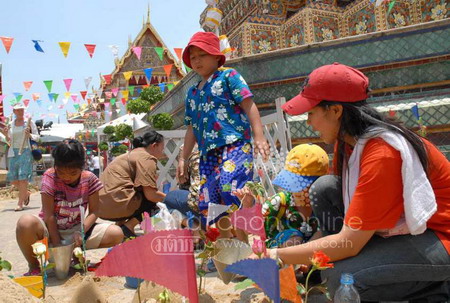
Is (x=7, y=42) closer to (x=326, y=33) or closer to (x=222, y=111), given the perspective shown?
(x=326, y=33)

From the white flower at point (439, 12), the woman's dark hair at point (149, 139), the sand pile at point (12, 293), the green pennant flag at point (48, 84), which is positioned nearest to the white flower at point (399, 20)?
the white flower at point (439, 12)

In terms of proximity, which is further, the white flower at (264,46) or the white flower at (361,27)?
the white flower at (264,46)

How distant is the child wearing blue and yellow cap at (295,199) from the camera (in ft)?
7.43

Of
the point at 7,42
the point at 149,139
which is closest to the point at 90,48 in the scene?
the point at 7,42

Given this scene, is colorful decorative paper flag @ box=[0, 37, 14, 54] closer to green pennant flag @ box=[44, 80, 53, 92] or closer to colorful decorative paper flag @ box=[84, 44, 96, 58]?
colorful decorative paper flag @ box=[84, 44, 96, 58]

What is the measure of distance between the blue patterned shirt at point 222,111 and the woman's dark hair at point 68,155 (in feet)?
2.66

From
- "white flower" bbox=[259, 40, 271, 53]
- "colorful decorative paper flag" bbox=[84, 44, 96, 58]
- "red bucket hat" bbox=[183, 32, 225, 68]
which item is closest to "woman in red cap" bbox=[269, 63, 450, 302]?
"red bucket hat" bbox=[183, 32, 225, 68]

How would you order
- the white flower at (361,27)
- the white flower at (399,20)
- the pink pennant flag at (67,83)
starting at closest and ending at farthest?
the white flower at (399,20), the white flower at (361,27), the pink pennant flag at (67,83)

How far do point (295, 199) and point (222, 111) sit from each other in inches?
28.3

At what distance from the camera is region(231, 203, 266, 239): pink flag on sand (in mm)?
1714

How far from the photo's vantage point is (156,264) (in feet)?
3.97

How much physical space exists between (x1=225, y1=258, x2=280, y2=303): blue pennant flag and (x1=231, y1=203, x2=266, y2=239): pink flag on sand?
414 mm

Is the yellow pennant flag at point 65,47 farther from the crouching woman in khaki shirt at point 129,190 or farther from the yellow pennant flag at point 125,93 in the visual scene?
the crouching woman in khaki shirt at point 129,190

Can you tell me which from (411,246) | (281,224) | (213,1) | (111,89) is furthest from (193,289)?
(111,89)
